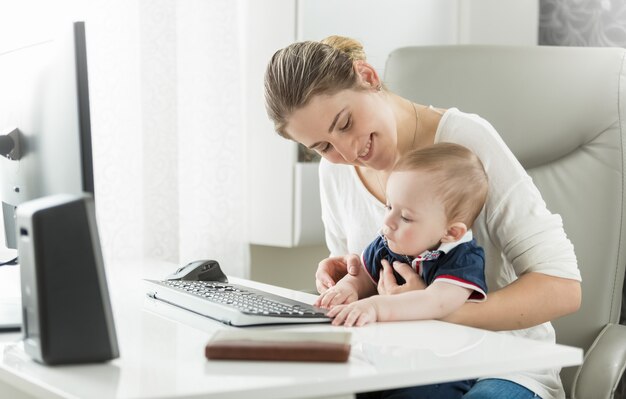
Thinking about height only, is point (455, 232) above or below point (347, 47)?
below

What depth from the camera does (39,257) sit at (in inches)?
39.6

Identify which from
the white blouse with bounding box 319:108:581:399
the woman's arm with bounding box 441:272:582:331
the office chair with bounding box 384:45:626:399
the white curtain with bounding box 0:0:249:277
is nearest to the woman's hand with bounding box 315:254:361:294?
the white blouse with bounding box 319:108:581:399

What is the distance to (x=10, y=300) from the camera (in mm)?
1438

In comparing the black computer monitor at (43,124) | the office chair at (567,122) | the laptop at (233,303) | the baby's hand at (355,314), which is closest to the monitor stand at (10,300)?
the black computer monitor at (43,124)

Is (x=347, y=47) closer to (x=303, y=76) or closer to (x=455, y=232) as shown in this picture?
(x=303, y=76)

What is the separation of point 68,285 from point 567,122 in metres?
1.15

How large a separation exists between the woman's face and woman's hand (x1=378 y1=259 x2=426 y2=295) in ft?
0.68

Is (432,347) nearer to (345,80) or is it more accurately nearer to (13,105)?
(345,80)

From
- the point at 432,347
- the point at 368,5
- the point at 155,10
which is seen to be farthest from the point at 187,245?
the point at 432,347

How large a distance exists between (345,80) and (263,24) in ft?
3.53

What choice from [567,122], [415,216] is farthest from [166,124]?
[415,216]

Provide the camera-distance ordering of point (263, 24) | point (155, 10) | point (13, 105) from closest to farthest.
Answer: point (13, 105) → point (155, 10) → point (263, 24)

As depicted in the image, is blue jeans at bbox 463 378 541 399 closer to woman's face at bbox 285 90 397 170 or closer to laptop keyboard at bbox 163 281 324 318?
laptop keyboard at bbox 163 281 324 318

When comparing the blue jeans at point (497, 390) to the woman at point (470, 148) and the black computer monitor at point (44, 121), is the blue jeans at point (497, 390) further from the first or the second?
the black computer monitor at point (44, 121)
